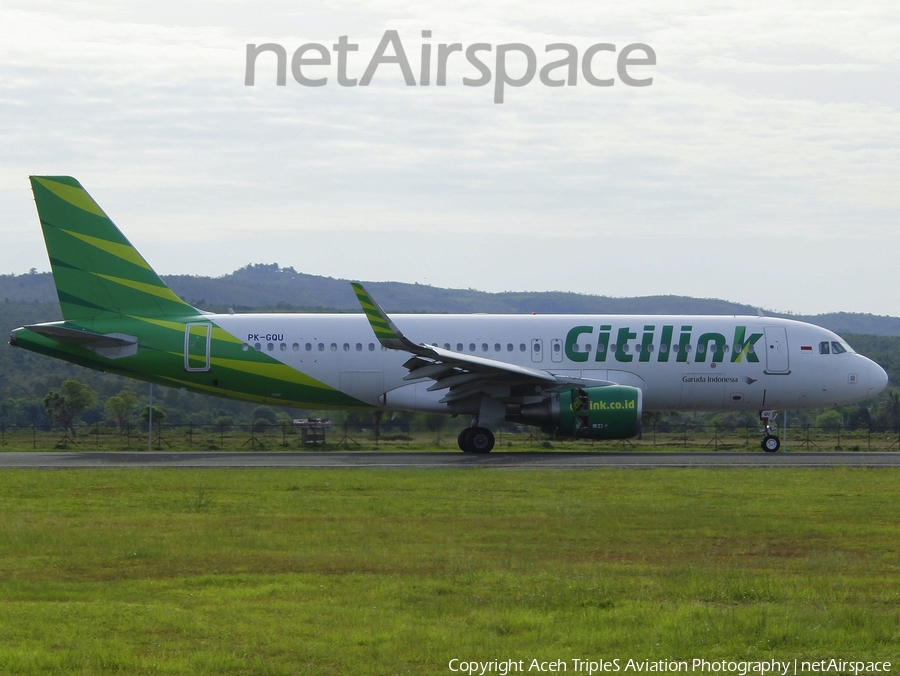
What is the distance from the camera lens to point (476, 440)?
31.5 metres

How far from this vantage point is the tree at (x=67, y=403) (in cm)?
5384

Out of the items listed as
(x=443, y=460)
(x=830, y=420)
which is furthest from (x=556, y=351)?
(x=830, y=420)

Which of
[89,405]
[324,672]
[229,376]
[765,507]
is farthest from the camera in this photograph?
[89,405]

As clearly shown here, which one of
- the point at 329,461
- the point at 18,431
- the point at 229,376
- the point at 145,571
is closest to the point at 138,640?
the point at 145,571

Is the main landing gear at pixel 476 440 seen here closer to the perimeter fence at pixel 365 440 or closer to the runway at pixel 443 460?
the runway at pixel 443 460

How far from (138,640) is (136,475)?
15.2 metres

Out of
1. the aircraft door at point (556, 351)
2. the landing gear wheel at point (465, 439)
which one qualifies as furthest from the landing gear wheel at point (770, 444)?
the landing gear wheel at point (465, 439)

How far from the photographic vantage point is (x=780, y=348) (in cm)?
3319

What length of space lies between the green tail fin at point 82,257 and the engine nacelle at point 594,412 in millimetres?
11853

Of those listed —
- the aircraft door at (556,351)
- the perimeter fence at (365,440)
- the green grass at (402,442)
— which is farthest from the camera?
the perimeter fence at (365,440)

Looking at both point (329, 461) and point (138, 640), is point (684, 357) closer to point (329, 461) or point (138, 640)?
point (329, 461)

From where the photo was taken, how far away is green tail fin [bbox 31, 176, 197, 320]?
32156 mm

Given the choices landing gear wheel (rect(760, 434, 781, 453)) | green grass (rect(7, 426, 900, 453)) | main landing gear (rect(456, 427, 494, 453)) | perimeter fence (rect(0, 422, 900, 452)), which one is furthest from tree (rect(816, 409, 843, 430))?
main landing gear (rect(456, 427, 494, 453))

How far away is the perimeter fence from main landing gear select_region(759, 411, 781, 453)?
164 centimetres
